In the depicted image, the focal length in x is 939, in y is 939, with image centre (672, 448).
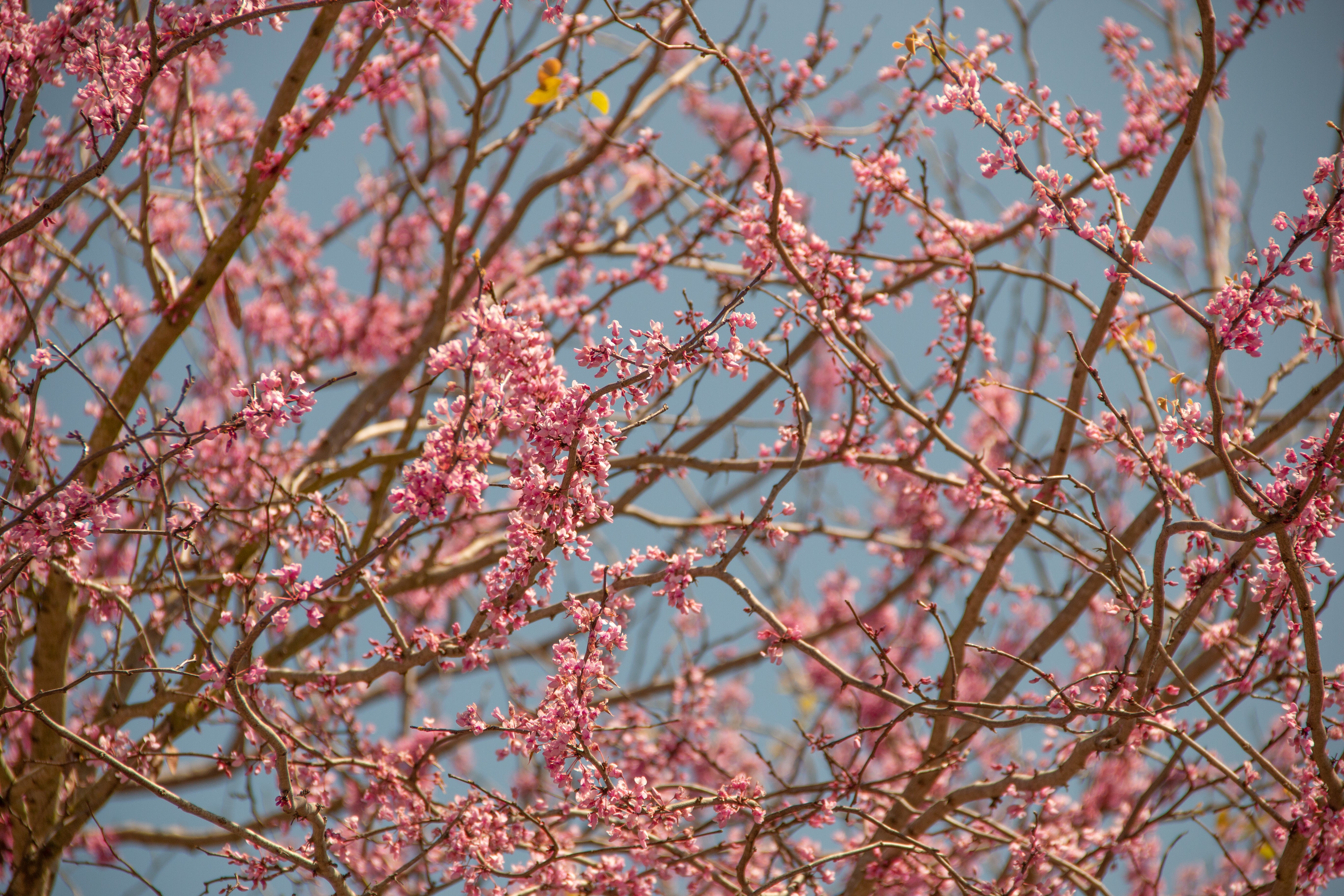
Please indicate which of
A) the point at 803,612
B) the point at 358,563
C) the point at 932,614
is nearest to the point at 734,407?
the point at 932,614

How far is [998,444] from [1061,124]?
3151mm

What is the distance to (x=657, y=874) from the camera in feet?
13.3

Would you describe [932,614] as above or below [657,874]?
above

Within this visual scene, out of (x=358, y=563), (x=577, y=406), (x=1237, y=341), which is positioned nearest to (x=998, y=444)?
(x=1237, y=341)

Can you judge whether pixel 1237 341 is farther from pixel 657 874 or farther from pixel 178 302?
pixel 178 302

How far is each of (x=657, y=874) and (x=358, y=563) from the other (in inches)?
80.6

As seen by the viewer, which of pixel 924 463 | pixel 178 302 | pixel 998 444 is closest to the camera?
pixel 178 302

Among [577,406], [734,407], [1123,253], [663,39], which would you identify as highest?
[663,39]

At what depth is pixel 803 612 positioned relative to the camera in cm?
912

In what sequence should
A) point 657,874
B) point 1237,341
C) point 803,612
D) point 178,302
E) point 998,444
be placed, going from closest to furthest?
point 1237,341
point 657,874
point 178,302
point 998,444
point 803,612

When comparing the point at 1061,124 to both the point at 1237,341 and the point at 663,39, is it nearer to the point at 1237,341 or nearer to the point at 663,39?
the point at 1237,341

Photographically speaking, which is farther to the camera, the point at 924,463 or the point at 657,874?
the point at 924,463

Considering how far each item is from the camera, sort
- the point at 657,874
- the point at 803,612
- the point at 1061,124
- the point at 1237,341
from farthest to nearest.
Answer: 1. the point at 803,612
2. the point at 657,874
3. the point at 1061,124
4. the point at 1237,341

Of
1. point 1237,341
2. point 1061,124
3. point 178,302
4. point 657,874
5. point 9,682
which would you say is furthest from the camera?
point 178,302
